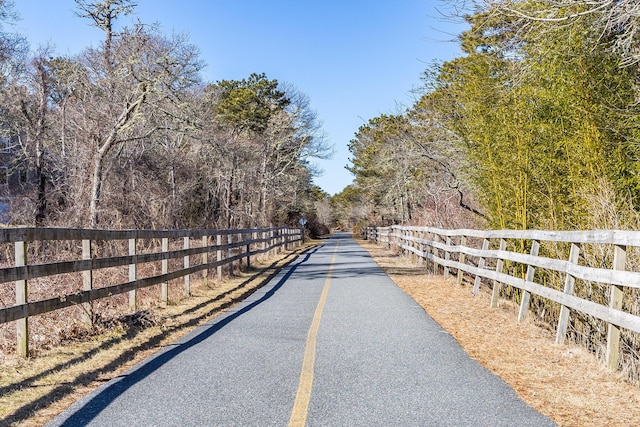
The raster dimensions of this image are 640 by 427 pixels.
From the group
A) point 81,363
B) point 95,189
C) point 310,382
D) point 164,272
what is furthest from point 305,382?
point 95,189

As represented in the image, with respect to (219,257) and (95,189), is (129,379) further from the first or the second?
(95,189)

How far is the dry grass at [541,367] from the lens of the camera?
429 cm

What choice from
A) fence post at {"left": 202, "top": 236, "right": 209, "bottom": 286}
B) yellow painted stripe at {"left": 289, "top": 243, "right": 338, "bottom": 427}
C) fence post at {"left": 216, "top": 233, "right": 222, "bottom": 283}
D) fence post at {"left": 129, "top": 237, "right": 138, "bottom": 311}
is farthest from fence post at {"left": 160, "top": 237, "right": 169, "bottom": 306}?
fence post at {"left": 216, "top": 233, "right": 222, "bottom": 283}

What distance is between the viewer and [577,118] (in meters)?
8.23

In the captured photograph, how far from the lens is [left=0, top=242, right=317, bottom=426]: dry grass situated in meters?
4.34

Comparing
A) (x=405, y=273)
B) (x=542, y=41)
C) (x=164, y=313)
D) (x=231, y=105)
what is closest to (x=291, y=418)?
(x=164, y=313)

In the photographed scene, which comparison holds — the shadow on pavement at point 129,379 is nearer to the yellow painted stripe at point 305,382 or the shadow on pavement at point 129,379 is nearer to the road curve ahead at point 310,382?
the road curve ahead at point 310,382

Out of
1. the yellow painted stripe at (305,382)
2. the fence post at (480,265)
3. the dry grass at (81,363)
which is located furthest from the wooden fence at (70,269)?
the fence post at (480,265)

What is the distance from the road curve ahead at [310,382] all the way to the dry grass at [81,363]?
22cm

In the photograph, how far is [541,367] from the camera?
5.66 m

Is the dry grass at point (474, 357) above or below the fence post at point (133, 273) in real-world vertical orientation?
below

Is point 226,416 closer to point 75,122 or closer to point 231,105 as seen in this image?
point 75,122

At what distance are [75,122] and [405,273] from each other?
14.9 meters

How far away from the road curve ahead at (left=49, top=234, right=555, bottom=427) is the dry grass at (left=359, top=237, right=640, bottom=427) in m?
0.23
